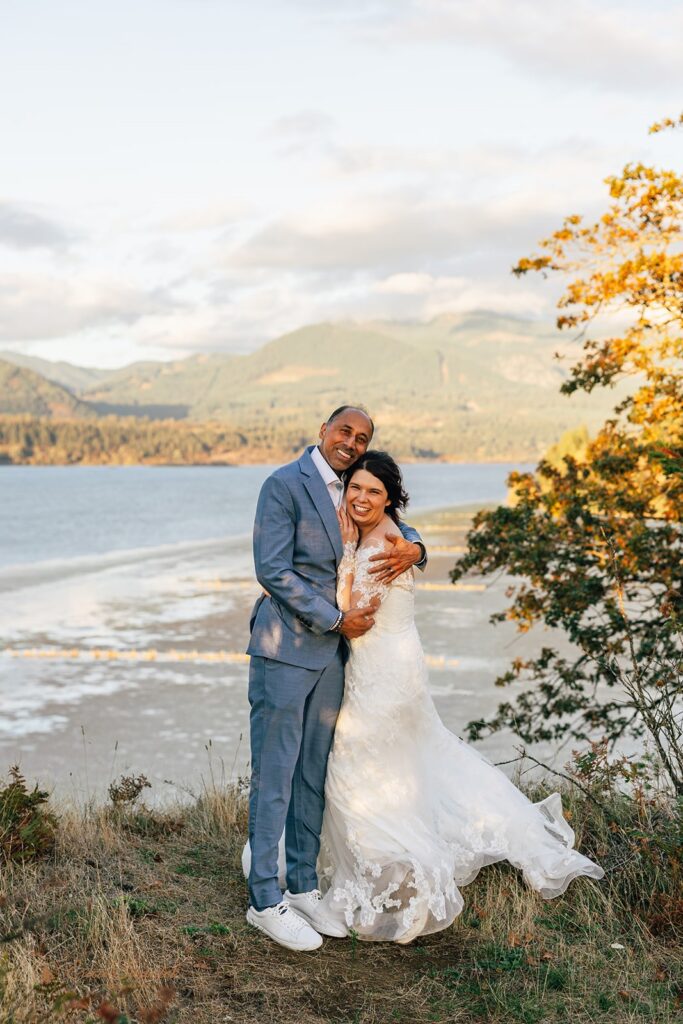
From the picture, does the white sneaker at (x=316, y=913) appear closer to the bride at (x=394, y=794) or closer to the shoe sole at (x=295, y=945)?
the bride at (x=394, y=794)

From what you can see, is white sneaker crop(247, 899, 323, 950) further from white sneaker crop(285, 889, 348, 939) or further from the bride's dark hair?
the bride's dark hair

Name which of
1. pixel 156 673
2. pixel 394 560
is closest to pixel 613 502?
pixel 394 560

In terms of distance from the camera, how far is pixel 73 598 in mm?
27906

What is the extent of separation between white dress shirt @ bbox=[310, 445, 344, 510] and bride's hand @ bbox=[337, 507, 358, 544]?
0.04m

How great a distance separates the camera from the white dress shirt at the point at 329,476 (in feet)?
15.6

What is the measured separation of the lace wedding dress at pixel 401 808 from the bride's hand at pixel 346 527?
72 millimetres

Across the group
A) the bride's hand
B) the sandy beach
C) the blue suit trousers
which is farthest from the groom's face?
the sandy beach

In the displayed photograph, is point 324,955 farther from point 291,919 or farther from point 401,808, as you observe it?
point 401,808

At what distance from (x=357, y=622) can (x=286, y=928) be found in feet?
4.88

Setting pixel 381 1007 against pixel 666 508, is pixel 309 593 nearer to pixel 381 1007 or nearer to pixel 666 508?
pixel 381 1007

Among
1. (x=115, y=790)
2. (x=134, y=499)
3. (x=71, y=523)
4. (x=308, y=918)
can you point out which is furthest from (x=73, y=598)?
(x=134, y=499)

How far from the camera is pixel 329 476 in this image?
187 inches

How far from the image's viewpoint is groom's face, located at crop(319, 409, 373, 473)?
4.69 meters

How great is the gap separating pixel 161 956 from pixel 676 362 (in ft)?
20.6
